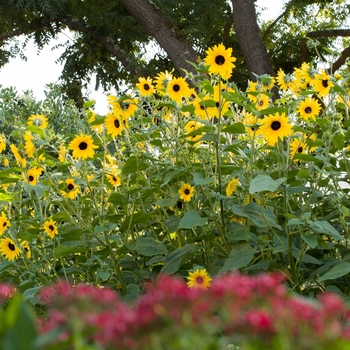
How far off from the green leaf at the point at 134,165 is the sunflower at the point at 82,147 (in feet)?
0.48

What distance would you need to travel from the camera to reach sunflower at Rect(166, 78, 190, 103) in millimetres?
2605

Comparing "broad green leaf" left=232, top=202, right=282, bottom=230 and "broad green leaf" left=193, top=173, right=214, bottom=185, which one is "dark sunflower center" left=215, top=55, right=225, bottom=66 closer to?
"broad green leaf" left=193, top=173, right=214, bottom=185

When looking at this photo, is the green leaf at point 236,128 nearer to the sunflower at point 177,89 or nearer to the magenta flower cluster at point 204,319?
the sunflower at point 177,89

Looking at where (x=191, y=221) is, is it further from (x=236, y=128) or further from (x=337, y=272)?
(x=337, y=272)

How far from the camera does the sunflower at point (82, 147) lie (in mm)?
2566

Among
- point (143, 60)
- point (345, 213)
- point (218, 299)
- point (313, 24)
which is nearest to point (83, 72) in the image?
point (143, 60)

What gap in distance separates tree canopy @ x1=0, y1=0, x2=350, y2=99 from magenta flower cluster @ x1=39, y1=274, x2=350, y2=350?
6901mm

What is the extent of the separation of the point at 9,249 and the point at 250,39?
5405 mm

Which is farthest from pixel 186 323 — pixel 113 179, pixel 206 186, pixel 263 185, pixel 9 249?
pixel 9 249

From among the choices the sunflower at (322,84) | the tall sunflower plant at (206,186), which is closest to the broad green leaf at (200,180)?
the tall sunflower plant at (206,186)

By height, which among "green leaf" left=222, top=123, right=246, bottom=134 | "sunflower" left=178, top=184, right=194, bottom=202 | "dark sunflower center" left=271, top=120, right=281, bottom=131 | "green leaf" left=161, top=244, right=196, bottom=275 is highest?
"green leaf" left=222, top=123, right=246, bottom=134

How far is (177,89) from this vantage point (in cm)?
262

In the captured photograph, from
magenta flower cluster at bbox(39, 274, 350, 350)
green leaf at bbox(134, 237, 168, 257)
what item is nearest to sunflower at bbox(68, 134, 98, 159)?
green leaf at bbox(134, 237, 168, 257)

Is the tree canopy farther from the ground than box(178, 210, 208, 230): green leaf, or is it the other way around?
the tree canopy
